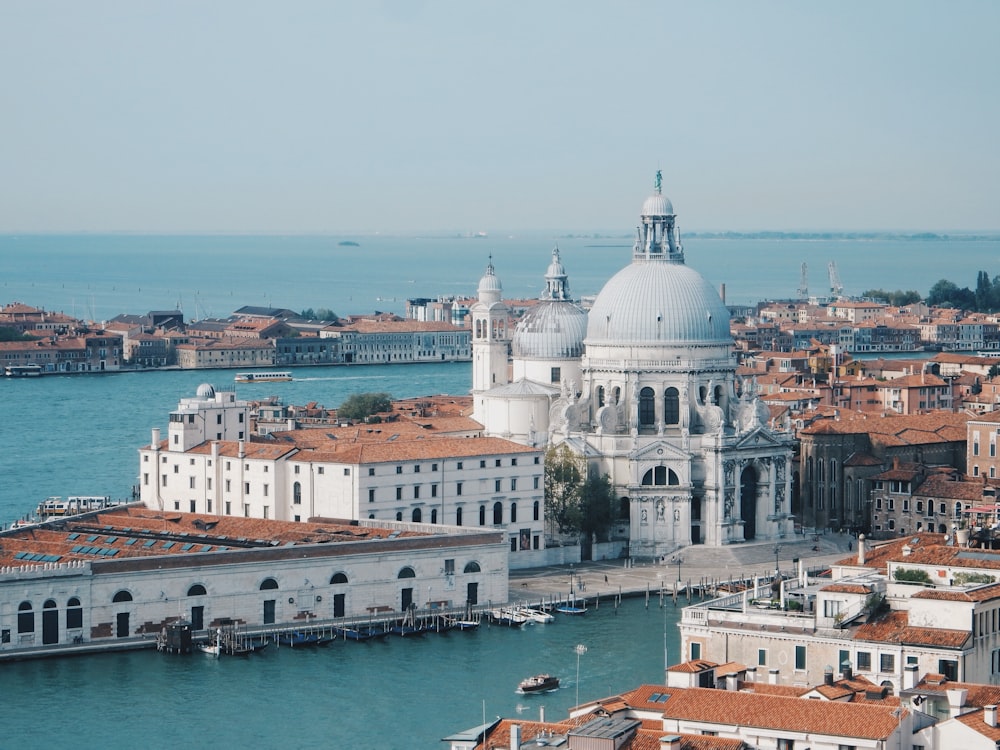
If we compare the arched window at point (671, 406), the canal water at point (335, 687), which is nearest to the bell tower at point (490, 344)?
the arched window at point (671, 406)

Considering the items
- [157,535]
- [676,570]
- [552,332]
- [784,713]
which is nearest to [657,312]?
[552,332]

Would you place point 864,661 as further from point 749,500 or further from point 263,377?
point 263,377

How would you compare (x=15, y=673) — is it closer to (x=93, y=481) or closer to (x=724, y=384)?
(x=724, y=384)

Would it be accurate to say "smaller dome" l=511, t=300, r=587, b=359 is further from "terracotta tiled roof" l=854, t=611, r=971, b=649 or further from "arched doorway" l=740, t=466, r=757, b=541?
"terracotta tiled roof" l=854, t=611, r=971, b=649

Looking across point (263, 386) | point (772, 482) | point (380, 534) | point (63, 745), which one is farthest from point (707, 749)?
point (263, 386)

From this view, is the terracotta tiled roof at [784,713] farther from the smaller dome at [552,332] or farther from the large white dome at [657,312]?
the smaller dome at [552,332]
